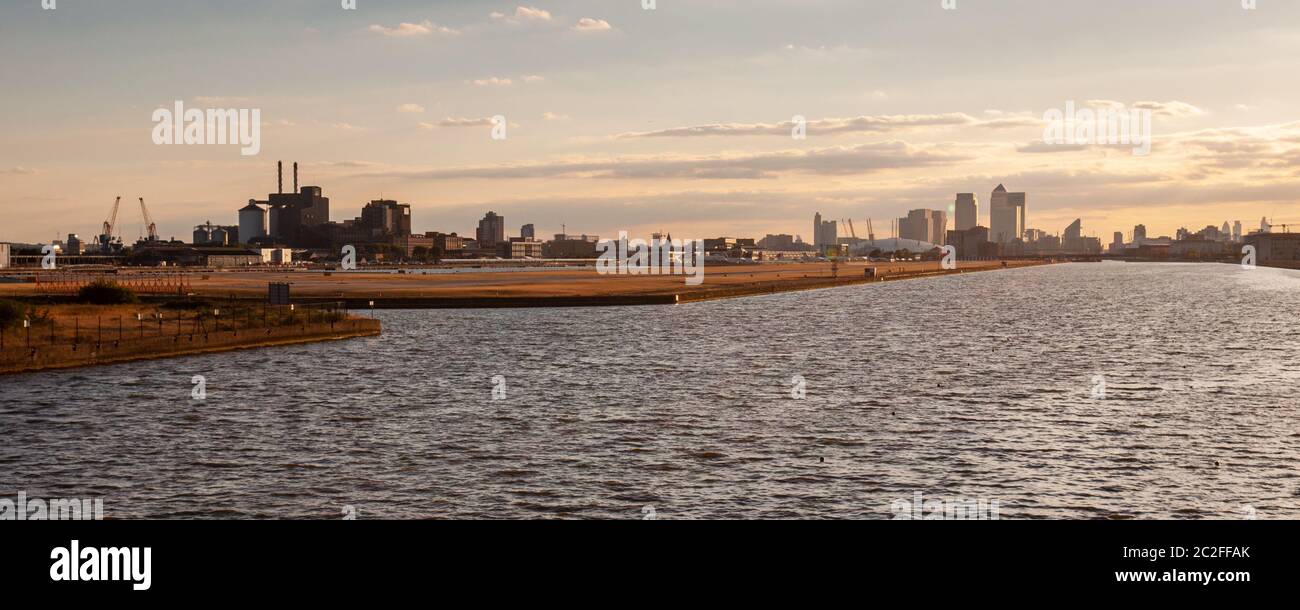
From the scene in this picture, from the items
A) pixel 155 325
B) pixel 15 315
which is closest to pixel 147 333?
pixel 155 325

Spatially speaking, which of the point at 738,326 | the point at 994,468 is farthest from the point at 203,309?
the point at 994,468

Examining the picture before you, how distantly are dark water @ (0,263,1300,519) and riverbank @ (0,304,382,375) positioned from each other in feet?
10.0

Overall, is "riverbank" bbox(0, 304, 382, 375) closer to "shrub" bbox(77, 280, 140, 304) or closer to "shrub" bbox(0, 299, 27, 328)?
"shrub" bbox(0, 299, 27, 328)

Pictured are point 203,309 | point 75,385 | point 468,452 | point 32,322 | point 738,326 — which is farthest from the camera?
point 738,326

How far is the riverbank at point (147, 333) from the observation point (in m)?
66.4

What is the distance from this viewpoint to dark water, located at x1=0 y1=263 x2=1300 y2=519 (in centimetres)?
3241

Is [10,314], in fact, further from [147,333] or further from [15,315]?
[147,333]

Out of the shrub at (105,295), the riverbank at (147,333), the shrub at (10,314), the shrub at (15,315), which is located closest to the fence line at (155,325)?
the riverbank at (147,333)

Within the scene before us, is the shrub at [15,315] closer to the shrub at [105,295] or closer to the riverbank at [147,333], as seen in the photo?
the riverbank at [147,333]

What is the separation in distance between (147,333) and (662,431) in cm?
5301

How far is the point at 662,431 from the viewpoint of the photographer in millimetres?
44219
